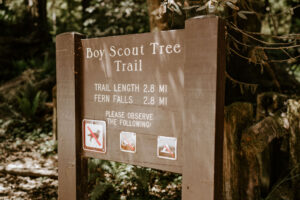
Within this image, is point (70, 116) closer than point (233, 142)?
Yes

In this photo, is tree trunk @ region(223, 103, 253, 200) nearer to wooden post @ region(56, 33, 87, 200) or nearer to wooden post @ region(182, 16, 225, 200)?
wooden post @ region(182, 16, 225, 200)

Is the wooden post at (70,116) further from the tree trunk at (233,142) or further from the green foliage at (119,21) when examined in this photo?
the green foliage at (119,21)

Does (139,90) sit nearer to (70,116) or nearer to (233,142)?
(70,116)

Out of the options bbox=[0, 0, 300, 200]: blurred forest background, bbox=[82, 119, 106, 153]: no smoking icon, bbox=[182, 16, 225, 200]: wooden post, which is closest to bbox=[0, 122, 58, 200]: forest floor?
bbox=[0, 0, 300, 200]: blurred forest background

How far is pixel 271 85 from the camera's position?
519 cm

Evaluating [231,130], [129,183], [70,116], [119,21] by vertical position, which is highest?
[119,21]

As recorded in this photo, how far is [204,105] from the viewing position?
1.96 m

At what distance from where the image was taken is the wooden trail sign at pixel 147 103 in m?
1.96

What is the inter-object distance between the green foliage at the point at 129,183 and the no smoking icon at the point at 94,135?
1505mm

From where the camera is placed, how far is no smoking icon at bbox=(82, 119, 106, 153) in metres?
2.54

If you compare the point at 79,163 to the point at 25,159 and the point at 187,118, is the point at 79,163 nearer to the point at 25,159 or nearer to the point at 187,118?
the point at 187,118

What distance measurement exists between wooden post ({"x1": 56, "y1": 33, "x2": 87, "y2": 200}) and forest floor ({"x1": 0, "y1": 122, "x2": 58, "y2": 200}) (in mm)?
1706

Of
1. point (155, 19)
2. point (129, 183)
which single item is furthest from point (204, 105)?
point (155, 19)

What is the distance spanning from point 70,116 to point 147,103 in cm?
88
